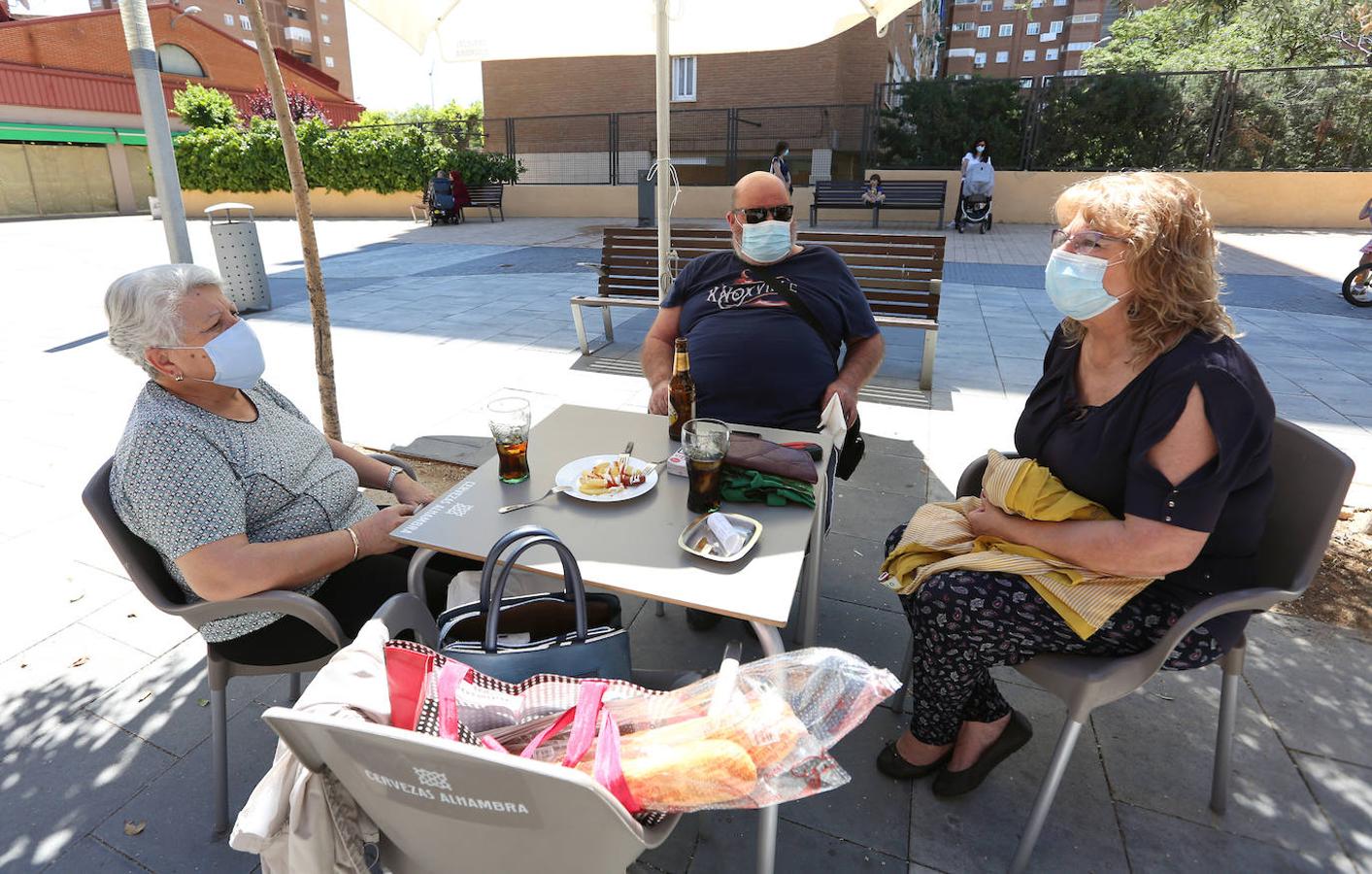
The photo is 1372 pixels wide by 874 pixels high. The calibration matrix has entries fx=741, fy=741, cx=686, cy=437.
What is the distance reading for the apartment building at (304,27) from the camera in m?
43.5

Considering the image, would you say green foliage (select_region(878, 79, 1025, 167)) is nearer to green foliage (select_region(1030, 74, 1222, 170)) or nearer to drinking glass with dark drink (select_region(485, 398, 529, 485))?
green foliage (select_region(1030, 74, 1222, 170))

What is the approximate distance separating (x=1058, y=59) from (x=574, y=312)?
7282 centimetres

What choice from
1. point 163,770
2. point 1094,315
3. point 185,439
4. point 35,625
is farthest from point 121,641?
point 1094,315

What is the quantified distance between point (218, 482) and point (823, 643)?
6.36ft

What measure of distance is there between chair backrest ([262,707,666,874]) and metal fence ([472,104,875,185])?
57.7 ft

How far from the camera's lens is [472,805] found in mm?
995

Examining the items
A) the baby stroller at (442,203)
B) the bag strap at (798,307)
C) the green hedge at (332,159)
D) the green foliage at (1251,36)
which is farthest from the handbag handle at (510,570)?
the green hedge at (332,159)

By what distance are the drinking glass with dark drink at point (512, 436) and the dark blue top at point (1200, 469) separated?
55.6 inches

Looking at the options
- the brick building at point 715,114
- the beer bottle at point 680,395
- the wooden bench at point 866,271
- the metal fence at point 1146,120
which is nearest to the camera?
the beer bottle at point 680,395

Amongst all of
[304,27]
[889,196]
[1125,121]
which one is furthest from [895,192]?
[304,27]

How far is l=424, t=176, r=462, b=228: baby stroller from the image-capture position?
1636 cm

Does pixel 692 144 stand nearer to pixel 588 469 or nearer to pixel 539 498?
pixel 588 469

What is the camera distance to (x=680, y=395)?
2.26 m

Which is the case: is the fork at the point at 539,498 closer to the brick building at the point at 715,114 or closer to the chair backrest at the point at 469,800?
the chair backrest at the point at 469,800
